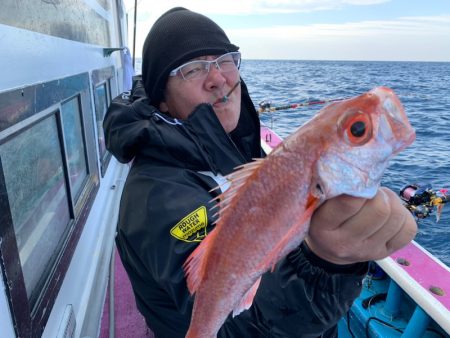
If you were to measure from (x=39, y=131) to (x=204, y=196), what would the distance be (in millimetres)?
1365

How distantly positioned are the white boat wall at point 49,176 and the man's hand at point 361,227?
1.39m

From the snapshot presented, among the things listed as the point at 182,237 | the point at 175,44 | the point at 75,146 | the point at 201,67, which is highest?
the point at 175,44

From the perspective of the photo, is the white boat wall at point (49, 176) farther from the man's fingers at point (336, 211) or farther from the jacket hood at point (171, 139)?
the man's fingers at point (336, 211)

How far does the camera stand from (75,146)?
3648mm

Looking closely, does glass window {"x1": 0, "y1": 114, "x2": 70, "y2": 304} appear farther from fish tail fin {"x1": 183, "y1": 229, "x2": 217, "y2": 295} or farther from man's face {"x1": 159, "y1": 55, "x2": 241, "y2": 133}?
fish tail fin {"x1": 183, "y1": 229, "x2": 217, "y2": 295}

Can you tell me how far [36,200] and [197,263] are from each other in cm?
156

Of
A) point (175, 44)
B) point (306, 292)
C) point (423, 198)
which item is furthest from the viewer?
point (423, 198)

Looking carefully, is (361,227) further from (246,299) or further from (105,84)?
(105,84)

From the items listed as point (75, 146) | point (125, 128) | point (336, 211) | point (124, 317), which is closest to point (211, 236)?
point (336, 211)

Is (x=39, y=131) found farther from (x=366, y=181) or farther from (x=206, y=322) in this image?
(x=366, y=181)

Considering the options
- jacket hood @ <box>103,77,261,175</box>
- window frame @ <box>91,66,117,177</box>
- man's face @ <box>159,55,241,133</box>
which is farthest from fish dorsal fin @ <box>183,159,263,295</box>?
window frame @ <box>91,66,117,177</box>

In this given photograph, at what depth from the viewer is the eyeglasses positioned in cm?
236

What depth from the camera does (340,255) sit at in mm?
1358

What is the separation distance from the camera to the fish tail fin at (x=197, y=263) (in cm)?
137
